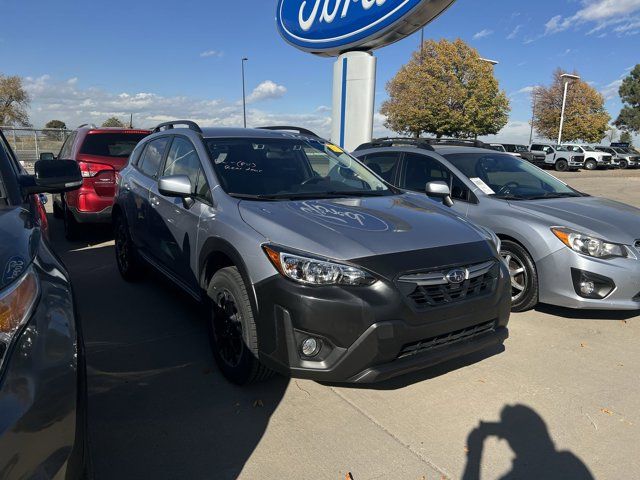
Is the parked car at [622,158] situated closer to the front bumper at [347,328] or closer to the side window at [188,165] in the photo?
the side window at [188,165]

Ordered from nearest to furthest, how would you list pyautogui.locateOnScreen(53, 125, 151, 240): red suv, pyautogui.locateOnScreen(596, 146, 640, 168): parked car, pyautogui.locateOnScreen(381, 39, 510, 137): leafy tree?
pyautogui.locateOnScreen(53, 125, 151, 240): red suv → pyautogui.locateOnScreen(381, 39, 510, 137): leafy tree → pyautogui.locateOnScreen(596, 146, 640, 168): parked car

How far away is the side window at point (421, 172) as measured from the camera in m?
5.44

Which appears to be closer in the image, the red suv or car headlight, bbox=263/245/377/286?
car headlight, bbox=263/245/377/286

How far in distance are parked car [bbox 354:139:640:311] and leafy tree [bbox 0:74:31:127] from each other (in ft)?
141

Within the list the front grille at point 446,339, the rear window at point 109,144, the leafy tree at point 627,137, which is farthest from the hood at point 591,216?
the leafy tree at point 627,137

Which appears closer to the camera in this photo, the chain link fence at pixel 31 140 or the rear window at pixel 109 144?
the rear window at pixel 109 144

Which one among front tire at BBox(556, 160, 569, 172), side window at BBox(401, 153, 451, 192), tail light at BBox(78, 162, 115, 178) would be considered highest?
side window at BBox(401, 153, 451, 192)

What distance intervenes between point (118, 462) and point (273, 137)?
2766 millimetres

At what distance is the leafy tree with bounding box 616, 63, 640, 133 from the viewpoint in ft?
203

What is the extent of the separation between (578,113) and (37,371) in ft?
178

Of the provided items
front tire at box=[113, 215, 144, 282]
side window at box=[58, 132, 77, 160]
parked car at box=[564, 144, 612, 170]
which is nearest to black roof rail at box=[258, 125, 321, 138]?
front tire at box=[113, 215, 144, 282]

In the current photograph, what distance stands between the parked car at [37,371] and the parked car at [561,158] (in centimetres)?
3753

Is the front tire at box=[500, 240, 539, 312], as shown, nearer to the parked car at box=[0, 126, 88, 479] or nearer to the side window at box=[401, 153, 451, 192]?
the side window at box=[401, 153, 451, 192]

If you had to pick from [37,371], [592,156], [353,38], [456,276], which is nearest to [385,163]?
[456,276]
